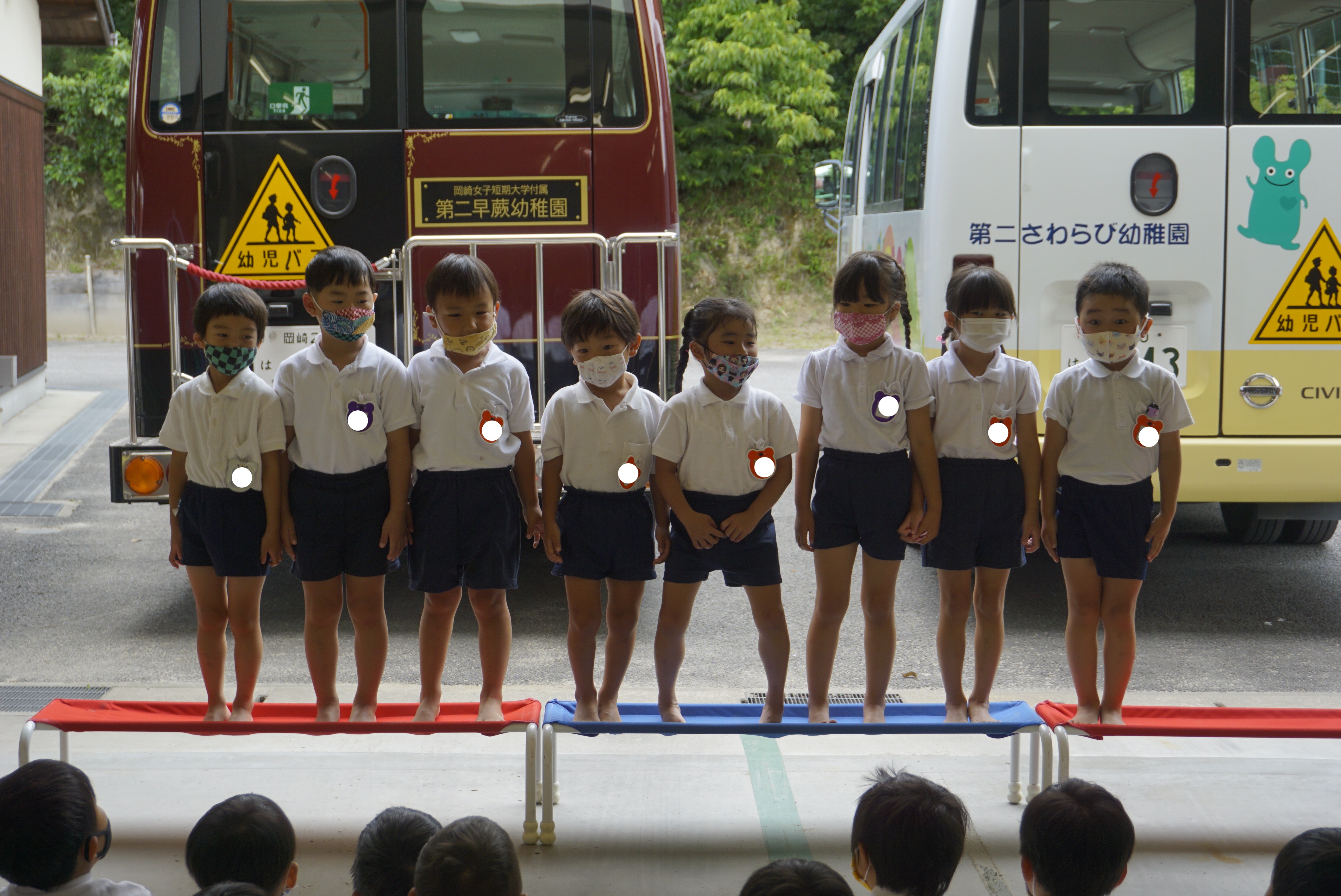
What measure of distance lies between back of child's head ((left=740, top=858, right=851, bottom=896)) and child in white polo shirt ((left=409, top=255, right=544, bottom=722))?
181cm

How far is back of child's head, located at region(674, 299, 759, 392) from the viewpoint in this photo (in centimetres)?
376

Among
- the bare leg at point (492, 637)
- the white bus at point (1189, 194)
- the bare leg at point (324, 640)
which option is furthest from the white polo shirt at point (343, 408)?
the white bus at point (1189, 194)

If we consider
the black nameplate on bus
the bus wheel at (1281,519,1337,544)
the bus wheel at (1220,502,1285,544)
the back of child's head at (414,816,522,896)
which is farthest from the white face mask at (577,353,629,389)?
the bus wheel at (1281,519,1337,544)

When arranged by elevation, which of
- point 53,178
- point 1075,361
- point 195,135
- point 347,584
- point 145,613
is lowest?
point 145,613

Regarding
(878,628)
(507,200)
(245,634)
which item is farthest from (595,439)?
(507,200)

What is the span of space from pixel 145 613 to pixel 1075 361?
181 inches

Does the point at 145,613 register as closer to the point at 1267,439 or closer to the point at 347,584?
the point at 347,584

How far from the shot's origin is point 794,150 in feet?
80.3

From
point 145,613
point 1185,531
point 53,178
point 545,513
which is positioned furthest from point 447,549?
point 53,178

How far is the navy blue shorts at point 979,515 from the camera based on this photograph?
12.9 ft

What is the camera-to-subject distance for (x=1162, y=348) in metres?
5.86

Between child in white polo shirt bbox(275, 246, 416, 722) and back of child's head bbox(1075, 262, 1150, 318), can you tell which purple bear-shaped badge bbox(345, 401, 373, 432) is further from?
back of child's head bbox(1075, 262, 1150, 318)

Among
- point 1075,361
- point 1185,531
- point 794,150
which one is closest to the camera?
point 1075,361

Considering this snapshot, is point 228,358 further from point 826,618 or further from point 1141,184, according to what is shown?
point 1141,184
